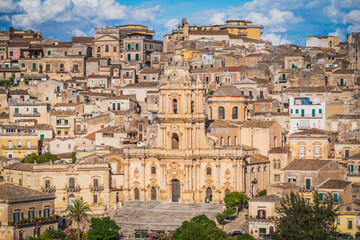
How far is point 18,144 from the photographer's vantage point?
95562mm

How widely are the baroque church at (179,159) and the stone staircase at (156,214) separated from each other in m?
1.75

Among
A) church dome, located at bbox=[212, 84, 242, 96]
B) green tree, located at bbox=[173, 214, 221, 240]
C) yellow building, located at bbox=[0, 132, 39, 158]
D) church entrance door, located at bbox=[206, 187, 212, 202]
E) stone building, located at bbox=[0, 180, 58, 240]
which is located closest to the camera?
green tree, located at bbox=[173, 214, 221, 240]

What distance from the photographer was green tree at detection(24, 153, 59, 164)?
90.7 metres

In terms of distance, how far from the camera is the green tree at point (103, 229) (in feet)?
242

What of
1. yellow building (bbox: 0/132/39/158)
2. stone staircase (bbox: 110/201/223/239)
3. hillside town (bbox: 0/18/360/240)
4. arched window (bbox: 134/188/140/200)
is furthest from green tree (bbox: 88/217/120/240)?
yellow building (bbox: 0/132/39/158)

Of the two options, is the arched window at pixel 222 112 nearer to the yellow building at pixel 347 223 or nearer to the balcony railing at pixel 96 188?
the balcony railing at pixel 96 188

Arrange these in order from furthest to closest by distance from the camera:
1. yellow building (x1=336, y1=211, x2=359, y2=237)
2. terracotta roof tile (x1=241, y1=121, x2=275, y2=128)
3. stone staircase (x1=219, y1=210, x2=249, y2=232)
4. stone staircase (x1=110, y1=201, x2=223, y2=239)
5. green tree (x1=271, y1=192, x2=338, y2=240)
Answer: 1. terracotta roof tile (x1=241, y1=121, x2=275, y2=128)
2. stone staircase (x1=110, y1=201, x2=223, y2=239)
3. stone staircase (x1=219, y1=210, x2=249, y2=232)
4. yellow building (x1=336, y1=211, x2=359, y2=237)
5. green tree (x1=271, y1=192, x2=338, y2=240)

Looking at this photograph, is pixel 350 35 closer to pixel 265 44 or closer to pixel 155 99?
pixel 265 44

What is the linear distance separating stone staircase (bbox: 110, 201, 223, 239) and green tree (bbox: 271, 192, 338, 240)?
13.5m

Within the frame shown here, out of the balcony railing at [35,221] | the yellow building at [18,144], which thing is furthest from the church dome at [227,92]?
the balcony railing at [35,221]

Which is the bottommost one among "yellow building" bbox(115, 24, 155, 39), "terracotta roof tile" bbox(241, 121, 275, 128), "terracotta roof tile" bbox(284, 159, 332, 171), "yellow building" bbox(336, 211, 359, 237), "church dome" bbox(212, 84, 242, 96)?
"yellow building" bbox(336, 211, 359, 237)

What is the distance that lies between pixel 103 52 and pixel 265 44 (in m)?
23.2

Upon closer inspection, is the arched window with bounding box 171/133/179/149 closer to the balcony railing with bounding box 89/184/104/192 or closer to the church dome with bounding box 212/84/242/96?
the balcony railing with bounding box 89/184/104/192

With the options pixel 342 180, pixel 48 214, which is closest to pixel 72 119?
pixel 48 214
